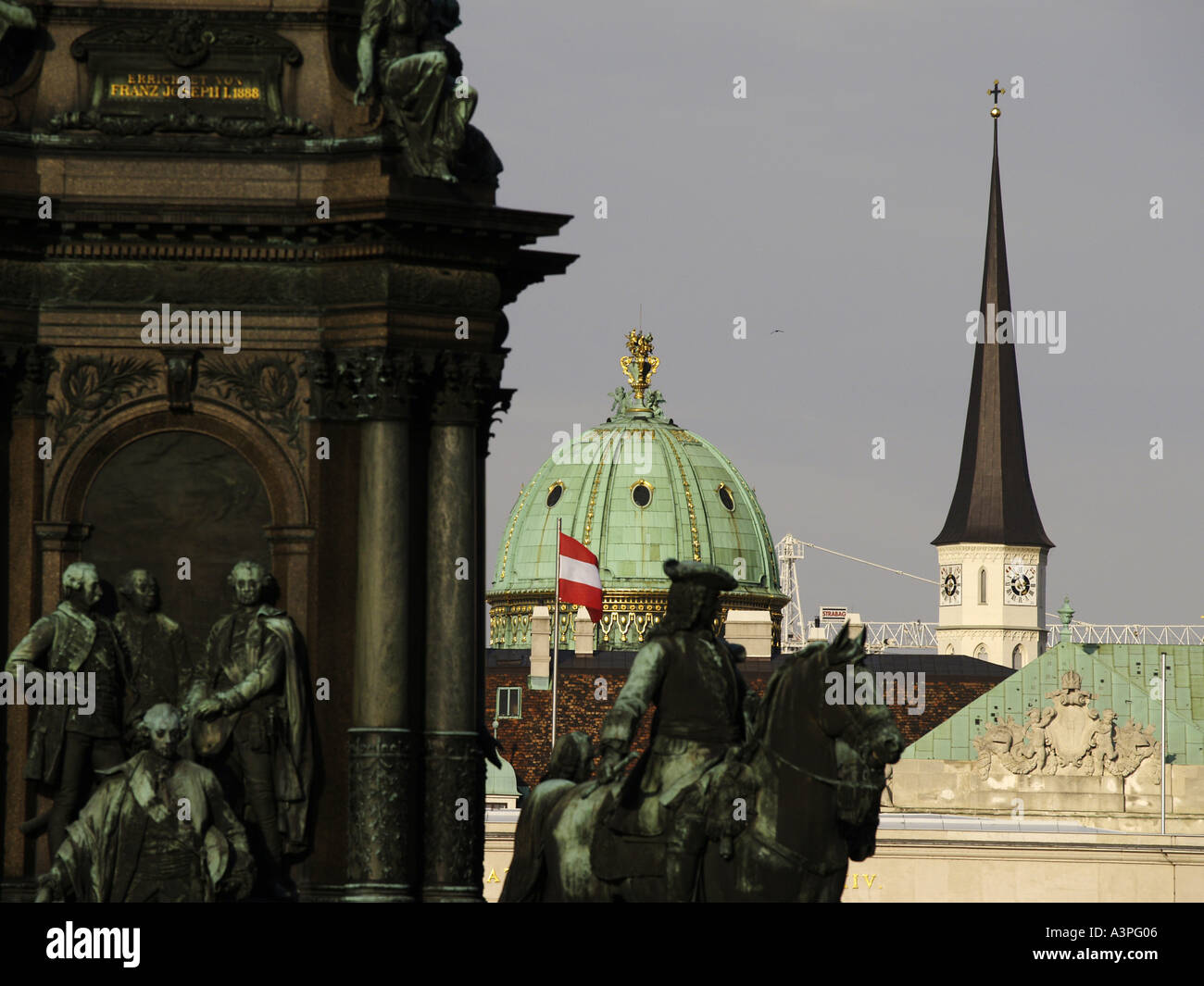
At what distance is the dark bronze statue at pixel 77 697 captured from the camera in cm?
4125

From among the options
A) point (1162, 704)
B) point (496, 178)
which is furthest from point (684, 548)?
point (496, 178)

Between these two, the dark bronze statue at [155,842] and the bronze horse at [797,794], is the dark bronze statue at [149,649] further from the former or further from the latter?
the bronze horse at [797,794]

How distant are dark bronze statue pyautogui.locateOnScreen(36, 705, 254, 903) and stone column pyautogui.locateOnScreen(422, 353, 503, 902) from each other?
2.98 metres

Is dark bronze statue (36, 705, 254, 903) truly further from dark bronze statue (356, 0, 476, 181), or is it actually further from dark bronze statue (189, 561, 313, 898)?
dark bronze statue (356, 0, 476, 181)

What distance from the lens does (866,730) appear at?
125 ft

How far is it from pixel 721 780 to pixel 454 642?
4.24 m

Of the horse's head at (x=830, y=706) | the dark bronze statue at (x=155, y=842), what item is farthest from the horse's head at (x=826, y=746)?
the dark bronze statue at (x=155, y=842)

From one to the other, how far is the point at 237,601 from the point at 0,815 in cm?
299

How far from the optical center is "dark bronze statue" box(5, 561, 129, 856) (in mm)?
41250

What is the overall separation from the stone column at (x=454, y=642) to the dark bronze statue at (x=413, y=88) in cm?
197

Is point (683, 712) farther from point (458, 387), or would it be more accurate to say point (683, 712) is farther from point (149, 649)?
point (149, 649)

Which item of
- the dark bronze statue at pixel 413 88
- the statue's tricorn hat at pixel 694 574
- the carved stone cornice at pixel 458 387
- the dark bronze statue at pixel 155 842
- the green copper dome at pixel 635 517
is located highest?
the green copper dome at pixel 635 517

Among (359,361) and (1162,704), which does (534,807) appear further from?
(1162,704)
